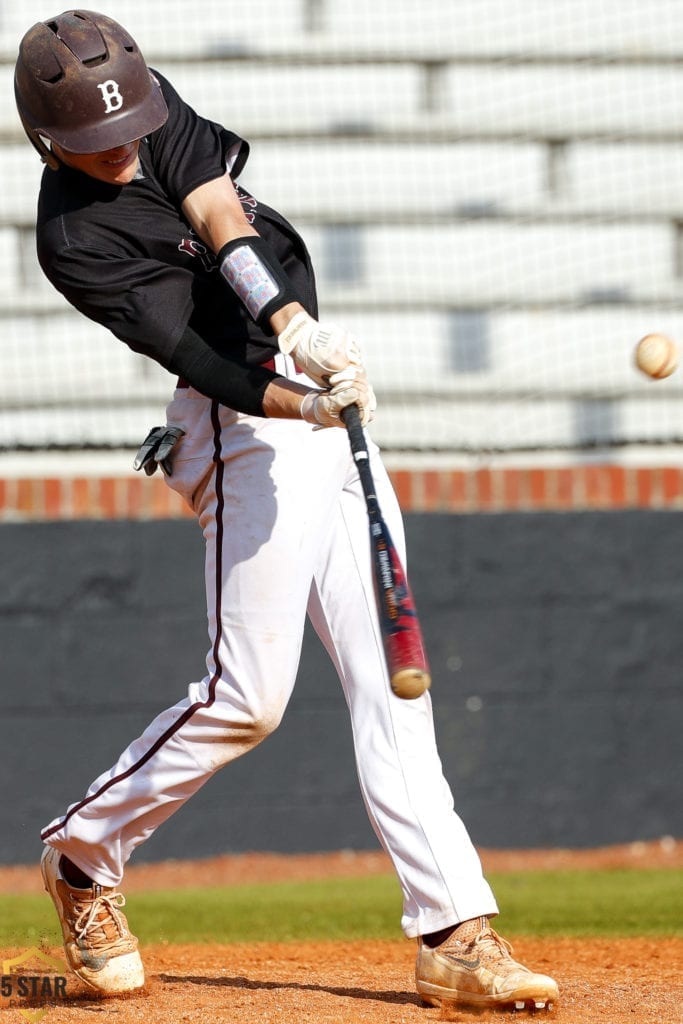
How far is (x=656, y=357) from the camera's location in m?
4.17

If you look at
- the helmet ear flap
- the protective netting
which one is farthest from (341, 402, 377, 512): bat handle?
the protective netting

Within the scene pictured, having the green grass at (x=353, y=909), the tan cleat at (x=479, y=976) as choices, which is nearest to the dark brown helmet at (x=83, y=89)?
the tan cleat at (x=479, y=976)

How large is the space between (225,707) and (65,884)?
24.6 inches

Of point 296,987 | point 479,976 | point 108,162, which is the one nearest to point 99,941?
point 296,987

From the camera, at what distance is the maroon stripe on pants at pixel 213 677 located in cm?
324

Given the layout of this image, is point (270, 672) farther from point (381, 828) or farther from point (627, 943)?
point (627, 943)

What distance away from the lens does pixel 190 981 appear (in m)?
3.58

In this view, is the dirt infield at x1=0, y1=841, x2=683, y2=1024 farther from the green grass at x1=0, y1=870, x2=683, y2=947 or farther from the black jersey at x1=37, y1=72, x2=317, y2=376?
the black jersey at x1=37, y1=72, x2=317, y2=376

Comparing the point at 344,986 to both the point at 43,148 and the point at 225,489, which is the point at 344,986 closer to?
the point at 225,489

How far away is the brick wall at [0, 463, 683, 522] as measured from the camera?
20.0 ft

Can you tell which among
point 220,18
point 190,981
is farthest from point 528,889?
point 220,18

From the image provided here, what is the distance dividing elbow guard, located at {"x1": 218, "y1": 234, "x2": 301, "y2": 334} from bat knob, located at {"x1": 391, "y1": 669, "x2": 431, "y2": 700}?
2.77ft

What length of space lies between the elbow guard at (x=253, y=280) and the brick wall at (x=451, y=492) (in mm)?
3055

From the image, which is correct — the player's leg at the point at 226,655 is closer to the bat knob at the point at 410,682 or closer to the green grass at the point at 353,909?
the bat knob at the point at 410,682
